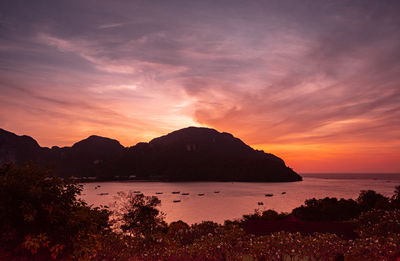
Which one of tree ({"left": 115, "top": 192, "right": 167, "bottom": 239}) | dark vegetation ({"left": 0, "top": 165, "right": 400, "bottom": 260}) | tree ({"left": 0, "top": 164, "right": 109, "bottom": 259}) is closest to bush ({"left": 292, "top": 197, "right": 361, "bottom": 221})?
dark vegetation ({"left": 0, "top": 165, "right": 400, "bottom": 260})

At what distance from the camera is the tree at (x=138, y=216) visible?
2797 cm

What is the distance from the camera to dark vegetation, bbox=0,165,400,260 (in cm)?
828

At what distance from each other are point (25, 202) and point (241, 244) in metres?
11.7

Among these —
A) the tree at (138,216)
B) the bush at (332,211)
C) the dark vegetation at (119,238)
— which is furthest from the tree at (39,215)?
the bush at (332,211)

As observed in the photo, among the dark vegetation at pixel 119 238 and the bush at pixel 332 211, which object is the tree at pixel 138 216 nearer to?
the dark vegetation at pixel 119 238

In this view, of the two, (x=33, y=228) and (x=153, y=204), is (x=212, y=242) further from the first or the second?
(x=153, y=204)

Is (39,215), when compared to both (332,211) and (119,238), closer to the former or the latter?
(119,238)

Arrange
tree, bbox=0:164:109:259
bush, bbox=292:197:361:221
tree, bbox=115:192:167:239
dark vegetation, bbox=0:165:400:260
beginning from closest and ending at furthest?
tree, bbox=0:164:109:259, dark vegetation, bbox=0:165:400:260, tree, bbox=115:192:167:239, bush, bbox=292:197:361:221

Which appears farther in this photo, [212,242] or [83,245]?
[212,242]

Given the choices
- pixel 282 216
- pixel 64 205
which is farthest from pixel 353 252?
pixel 282 216

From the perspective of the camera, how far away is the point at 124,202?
29.4 meters

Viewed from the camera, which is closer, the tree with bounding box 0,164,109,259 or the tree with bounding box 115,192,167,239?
the tree with bounding box 0,164,109,259

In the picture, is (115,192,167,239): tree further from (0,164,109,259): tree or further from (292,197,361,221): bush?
(292,197,361,221): bush

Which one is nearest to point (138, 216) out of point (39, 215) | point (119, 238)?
point (119, 238)
